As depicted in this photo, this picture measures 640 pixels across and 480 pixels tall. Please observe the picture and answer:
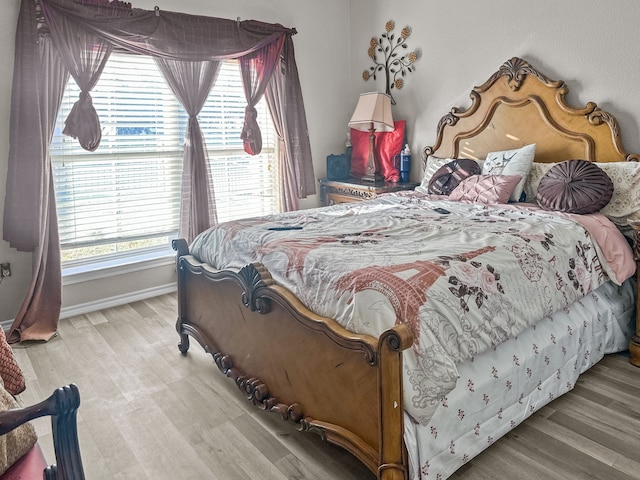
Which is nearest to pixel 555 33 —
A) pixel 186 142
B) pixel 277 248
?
pixel 277 248

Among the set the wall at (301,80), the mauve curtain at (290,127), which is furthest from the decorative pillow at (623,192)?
the wall at (301,80)

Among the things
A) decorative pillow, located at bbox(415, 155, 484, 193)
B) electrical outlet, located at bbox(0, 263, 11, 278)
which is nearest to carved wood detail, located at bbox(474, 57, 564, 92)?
decorative pillow, located at bbox(415, 155, 484, 193)

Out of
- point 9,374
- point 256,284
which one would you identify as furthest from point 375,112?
point 9,374

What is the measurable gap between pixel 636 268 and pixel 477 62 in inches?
79.1

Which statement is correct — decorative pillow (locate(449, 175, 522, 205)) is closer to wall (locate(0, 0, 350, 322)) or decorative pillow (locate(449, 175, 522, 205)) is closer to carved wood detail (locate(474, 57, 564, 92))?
carved wood detail (locate(474, 57, 564, 92))

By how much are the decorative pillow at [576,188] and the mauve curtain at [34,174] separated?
3.21 m

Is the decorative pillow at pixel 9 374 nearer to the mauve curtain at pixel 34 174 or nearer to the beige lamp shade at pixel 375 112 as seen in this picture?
the mauve curtain at pixel 34 174

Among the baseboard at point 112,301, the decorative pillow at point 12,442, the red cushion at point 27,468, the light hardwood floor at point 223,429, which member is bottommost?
the baseboard at point 112,301

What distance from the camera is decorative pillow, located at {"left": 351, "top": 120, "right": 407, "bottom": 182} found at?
454 cm

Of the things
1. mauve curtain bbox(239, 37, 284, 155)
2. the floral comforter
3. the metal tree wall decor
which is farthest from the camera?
the metal tree wall decor

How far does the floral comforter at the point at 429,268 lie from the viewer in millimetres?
1674

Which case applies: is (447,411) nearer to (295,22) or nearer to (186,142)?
(186,142)

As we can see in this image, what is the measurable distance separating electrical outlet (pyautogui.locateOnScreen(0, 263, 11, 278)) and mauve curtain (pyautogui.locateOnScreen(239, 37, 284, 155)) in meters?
1.99

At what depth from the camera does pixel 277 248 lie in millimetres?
2262
